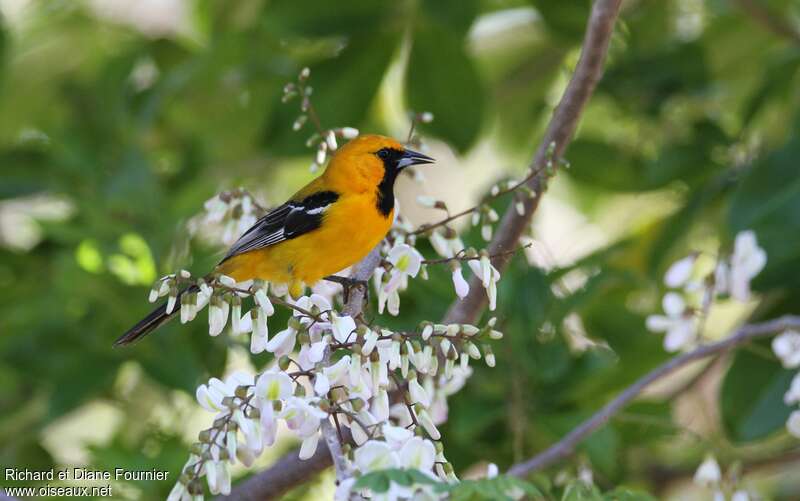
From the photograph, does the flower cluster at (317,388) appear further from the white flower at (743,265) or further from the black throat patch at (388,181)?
the black throat patch at (388,181)

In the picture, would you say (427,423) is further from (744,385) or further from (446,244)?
(744,385)

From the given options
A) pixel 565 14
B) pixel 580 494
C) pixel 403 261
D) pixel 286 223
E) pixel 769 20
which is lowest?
pixel 580 494

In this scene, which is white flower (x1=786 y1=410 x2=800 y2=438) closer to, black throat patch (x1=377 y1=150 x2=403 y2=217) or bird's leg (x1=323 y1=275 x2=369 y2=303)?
bird's leg (x1=323 y1=275 x2=369 y2=303)

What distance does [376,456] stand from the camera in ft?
6.14

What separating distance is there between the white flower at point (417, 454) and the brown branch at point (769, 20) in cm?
303

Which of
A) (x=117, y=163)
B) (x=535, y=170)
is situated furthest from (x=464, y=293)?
(x=117, y=163)

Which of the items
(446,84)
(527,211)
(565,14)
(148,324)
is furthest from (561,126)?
(565,14)

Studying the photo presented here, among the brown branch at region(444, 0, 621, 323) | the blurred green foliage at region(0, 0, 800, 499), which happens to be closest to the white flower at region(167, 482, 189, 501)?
the brown branch at region(444, 0, 621, 323)

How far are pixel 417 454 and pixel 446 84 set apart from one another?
96.3 inches

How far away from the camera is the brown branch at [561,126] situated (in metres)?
2.64

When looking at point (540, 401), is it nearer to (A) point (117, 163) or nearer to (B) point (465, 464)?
(B) point (465, 464)

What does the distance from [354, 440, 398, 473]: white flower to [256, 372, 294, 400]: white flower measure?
203 millimetres

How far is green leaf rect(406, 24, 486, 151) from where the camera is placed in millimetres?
4086

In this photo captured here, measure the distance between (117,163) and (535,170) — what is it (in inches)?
90.0
